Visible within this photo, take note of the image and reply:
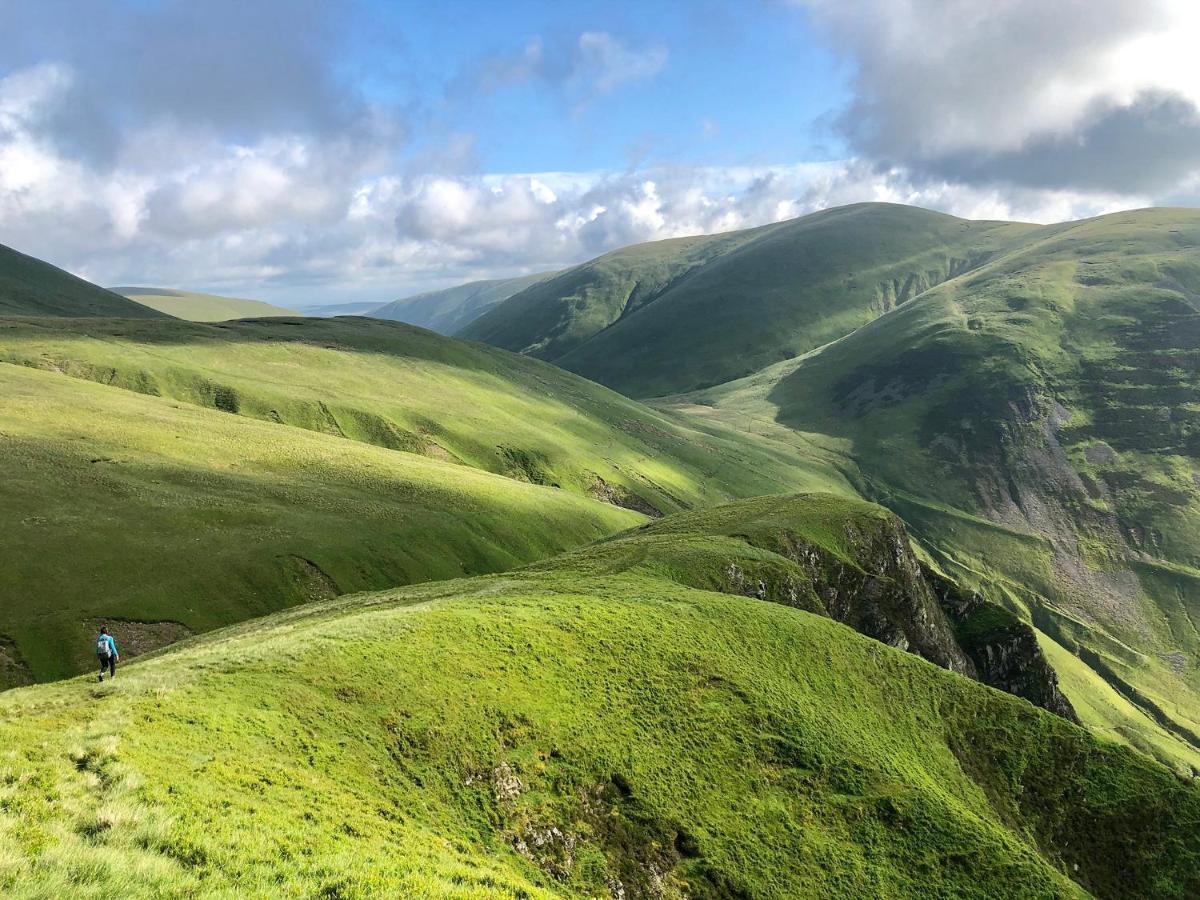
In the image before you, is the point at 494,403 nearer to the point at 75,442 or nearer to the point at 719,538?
the point at 75,442

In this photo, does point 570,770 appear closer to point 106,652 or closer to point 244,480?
point 106,652

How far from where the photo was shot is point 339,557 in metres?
75.9

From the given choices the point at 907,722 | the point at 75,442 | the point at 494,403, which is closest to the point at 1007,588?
the point at 494,403

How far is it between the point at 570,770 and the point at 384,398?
424 feet

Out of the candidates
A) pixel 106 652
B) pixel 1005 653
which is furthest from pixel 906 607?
pixel 106 652

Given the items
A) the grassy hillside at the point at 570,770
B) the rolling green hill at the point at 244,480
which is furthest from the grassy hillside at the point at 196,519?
the grassy hillside at the point at 570,770

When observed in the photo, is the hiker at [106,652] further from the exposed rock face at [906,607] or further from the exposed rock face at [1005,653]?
the exposed rock face at [1005,653]

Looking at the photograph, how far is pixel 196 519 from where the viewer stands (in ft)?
242

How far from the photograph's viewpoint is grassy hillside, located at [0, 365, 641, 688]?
5975cm

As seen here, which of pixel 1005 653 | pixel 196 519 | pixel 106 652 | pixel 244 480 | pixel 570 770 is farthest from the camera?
pixel 244 480

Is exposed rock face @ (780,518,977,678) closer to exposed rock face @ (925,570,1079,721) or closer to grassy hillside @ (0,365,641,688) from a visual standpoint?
exposed rock face @ (925,570,1079,721)

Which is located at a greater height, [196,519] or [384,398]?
[384,398]

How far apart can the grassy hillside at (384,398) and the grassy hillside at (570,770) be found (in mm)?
87424

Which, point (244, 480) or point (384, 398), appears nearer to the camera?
point (244, 480)
